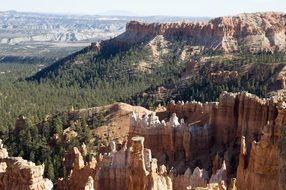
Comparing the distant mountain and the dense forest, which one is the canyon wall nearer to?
the dense forest

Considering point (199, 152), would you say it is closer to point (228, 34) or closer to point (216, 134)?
point (216, 134)

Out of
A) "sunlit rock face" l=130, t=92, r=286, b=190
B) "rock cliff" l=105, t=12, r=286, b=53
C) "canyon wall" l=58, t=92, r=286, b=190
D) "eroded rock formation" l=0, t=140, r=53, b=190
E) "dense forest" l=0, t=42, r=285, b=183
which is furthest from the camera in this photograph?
"rock cliff" l=105, t=12, r=286, b=53

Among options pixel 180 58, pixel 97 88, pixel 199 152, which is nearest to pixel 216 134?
pixel 199 152

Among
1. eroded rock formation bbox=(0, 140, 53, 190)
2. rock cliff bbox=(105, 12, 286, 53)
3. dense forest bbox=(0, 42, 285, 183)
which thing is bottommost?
dense forest bbox=(0, 42, 285, 183)

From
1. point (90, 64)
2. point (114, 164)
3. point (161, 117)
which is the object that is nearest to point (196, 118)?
point (161, 117)

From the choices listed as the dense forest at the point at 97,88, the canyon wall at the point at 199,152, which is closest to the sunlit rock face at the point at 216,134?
the canyon wall at the point at 199,152

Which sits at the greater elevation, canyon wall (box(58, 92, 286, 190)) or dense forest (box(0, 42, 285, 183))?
canyon wall (box(58, 92, 286, 190))

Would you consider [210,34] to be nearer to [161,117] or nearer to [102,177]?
[161,117]

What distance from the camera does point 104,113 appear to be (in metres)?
87.9

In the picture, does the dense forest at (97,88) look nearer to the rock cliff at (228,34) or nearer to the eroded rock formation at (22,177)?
the rock cliff at (228,34)

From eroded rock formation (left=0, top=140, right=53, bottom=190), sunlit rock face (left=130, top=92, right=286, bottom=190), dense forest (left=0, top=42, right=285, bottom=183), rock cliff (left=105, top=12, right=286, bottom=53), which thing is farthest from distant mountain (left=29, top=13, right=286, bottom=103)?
eroded rock formation (left=0, top=140, right=53, bottom=190)

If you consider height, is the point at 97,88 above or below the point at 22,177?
below

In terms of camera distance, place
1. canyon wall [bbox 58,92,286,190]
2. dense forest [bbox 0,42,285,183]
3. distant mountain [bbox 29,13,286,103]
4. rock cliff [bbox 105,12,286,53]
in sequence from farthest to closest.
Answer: rock cliff [bbox 105,12,286,53] → distant mountain [bbox 29,13,286,103] → dense forest [bbox 0,42,285,183] → canyon wall [bbox 58,92,286,190]

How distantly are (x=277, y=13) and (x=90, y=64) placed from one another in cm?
5905
